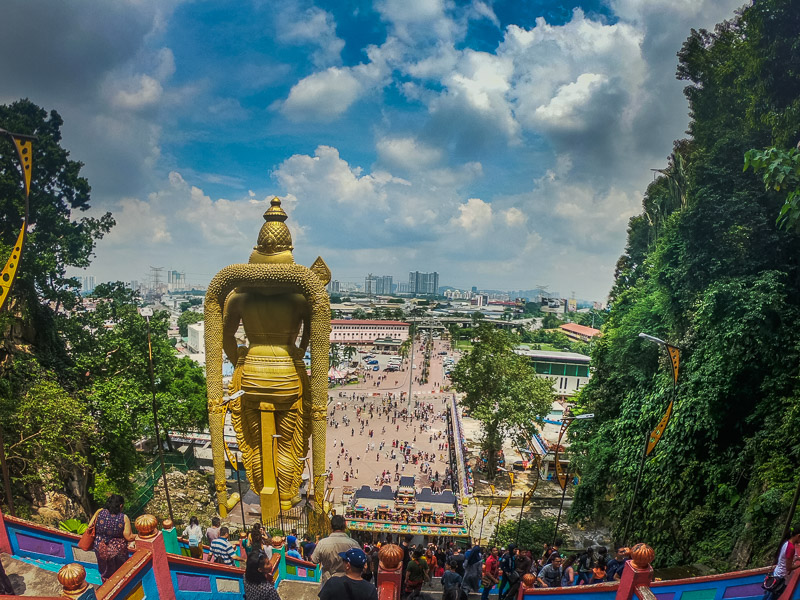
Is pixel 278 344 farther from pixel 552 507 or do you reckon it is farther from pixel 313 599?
pixel 552 507

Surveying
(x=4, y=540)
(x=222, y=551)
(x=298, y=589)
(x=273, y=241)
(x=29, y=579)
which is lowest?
(x=298, y=589)

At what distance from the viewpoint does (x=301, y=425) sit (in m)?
9.57

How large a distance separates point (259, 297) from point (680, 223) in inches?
444

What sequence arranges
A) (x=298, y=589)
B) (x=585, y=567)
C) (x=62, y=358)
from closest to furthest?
(x=298, y=589)
(x=585, y=567)
(x=62, y=358)

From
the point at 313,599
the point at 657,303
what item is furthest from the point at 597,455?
the point at 313,599

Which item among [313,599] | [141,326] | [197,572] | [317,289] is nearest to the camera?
[197,572]

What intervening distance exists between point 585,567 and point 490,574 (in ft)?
5.68

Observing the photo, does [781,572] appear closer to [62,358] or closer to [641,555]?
[641,555]

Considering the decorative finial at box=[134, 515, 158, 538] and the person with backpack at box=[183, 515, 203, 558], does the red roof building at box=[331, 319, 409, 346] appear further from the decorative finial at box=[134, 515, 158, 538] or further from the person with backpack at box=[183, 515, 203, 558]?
the decorative finial at box=[134, 515, 158, 538]

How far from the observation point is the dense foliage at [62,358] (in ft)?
37.3

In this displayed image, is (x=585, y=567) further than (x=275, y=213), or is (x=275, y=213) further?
(x=275, y=213)

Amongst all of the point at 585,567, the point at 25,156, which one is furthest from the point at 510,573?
the point at 25,156

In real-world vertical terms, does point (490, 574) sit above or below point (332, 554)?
below

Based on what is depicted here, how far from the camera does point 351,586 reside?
11.3 ft
